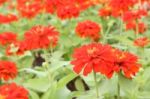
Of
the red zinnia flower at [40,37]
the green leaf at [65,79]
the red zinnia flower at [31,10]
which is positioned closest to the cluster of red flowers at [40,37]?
the red zinnia flower at [40,37]

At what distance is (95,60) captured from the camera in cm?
132

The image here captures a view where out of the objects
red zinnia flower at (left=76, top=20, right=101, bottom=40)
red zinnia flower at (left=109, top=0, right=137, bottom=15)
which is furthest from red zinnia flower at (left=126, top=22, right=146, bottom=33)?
red zinnia flower at (left=76, top=20, right=101, bottom=40)

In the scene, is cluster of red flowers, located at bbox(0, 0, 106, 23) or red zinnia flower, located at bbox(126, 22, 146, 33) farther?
cluster of red flowers, located at bbox(0, 0, 106, 23)

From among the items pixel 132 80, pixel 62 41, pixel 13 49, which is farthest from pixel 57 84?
pixel 62 41

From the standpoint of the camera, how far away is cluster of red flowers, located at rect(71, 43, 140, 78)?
1315mm

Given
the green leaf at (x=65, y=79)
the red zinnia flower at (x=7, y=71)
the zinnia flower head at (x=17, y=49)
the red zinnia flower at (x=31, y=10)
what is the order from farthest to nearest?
the red zinnia flower at (x=31, y=10)
the zinnia flower head at (x=17, y=49)
the red zinnia flower at (x=7, y=71)
the green leaf at (x=65, y=79)

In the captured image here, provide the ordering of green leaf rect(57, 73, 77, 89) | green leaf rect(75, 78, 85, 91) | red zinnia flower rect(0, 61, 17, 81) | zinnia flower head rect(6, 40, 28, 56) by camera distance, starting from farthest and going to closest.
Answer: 1. zinnia flower head rect(6, 40, 28, 56)
2. green leaf rect(75, 78, 85, 91)
3. red zinnia flower rect(0, 61, 17, 81)
4. green leaf rect(57, 73, 77, 89)

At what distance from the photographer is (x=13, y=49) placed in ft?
6.89

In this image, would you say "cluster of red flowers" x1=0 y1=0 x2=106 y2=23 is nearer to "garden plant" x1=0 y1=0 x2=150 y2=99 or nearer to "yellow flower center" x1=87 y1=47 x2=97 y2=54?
"garden plant" x1=0 y1=0 x2=150 y2=99

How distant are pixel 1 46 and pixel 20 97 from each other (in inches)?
46.3

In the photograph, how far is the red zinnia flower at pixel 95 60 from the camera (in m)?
1.31

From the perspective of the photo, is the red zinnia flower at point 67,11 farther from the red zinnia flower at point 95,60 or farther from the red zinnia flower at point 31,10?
the red zinnia flower at point 95,60

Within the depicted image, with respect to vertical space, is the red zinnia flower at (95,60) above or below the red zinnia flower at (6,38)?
below

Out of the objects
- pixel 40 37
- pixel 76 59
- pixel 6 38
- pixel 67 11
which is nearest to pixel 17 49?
pixel 6 38
